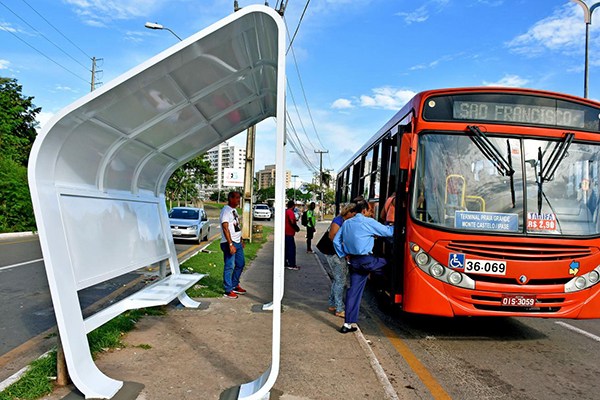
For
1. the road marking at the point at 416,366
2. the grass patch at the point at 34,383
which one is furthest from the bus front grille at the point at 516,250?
the grass patch at the point at 34,383

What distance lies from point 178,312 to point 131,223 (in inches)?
73.9

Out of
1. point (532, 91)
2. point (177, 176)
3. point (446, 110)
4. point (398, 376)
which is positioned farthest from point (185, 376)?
point (177, 176)

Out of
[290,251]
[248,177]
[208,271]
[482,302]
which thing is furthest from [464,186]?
[248,177]

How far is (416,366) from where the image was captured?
556cm

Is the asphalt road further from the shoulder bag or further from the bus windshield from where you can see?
the bus windshield

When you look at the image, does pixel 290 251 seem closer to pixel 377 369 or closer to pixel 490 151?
pixel 490 151

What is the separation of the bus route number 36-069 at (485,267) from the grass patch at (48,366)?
3.88 metres

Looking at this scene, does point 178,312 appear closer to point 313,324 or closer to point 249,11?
point 313,324

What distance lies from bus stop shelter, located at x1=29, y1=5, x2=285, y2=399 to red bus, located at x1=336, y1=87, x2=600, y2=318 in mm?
2236

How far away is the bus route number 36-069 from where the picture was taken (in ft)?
19.5

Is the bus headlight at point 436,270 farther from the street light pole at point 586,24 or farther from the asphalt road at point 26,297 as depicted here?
the street light pole at point 586,24

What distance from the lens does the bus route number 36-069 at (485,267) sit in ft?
19.5

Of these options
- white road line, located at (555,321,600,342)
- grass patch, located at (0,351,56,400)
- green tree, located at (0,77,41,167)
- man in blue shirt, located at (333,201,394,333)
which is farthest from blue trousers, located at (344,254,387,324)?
green tree, located at (0,77,41,167)

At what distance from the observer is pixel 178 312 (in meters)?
7.55
